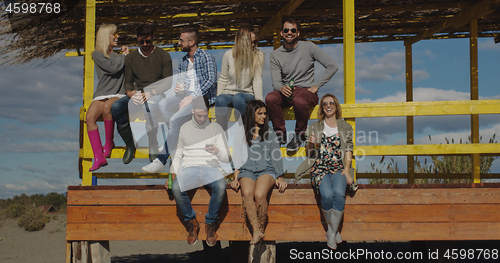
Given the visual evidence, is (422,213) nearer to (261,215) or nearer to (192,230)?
(261,215)

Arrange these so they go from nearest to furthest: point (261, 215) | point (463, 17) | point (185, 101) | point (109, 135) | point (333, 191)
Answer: point (333, 191), point (261, 215), point (185, 101), point (109, 135), point (463, 17)

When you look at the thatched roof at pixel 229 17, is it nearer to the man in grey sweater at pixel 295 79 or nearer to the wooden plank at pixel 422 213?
→ the man in grey sweater at pixel 295 79

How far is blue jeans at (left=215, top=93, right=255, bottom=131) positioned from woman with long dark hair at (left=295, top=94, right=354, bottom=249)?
34.3 inches

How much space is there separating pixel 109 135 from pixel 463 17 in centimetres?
674

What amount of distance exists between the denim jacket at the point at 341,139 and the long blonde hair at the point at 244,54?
3.45ft

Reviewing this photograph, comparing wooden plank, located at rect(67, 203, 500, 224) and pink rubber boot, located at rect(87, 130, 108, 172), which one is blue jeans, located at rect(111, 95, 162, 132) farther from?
wooden plank, located at rect(67, 203, 500, 224)

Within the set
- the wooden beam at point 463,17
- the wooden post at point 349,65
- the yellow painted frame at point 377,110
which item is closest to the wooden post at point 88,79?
the yellow painted frame at point 377,110

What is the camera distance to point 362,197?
4.92m

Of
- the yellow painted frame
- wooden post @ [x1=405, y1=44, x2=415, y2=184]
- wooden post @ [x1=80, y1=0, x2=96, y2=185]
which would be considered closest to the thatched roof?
wooden post @ [x1=405, y1=44, x2=415, y2=184]

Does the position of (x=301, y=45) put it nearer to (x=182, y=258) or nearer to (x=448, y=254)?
(x=448, y=254)

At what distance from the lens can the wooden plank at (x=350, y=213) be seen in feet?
16.1

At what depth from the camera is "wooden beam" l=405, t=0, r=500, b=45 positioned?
689 centimetres

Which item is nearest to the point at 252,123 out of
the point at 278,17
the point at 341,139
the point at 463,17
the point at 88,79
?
the point at 341,139

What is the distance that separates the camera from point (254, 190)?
453 centimetres
